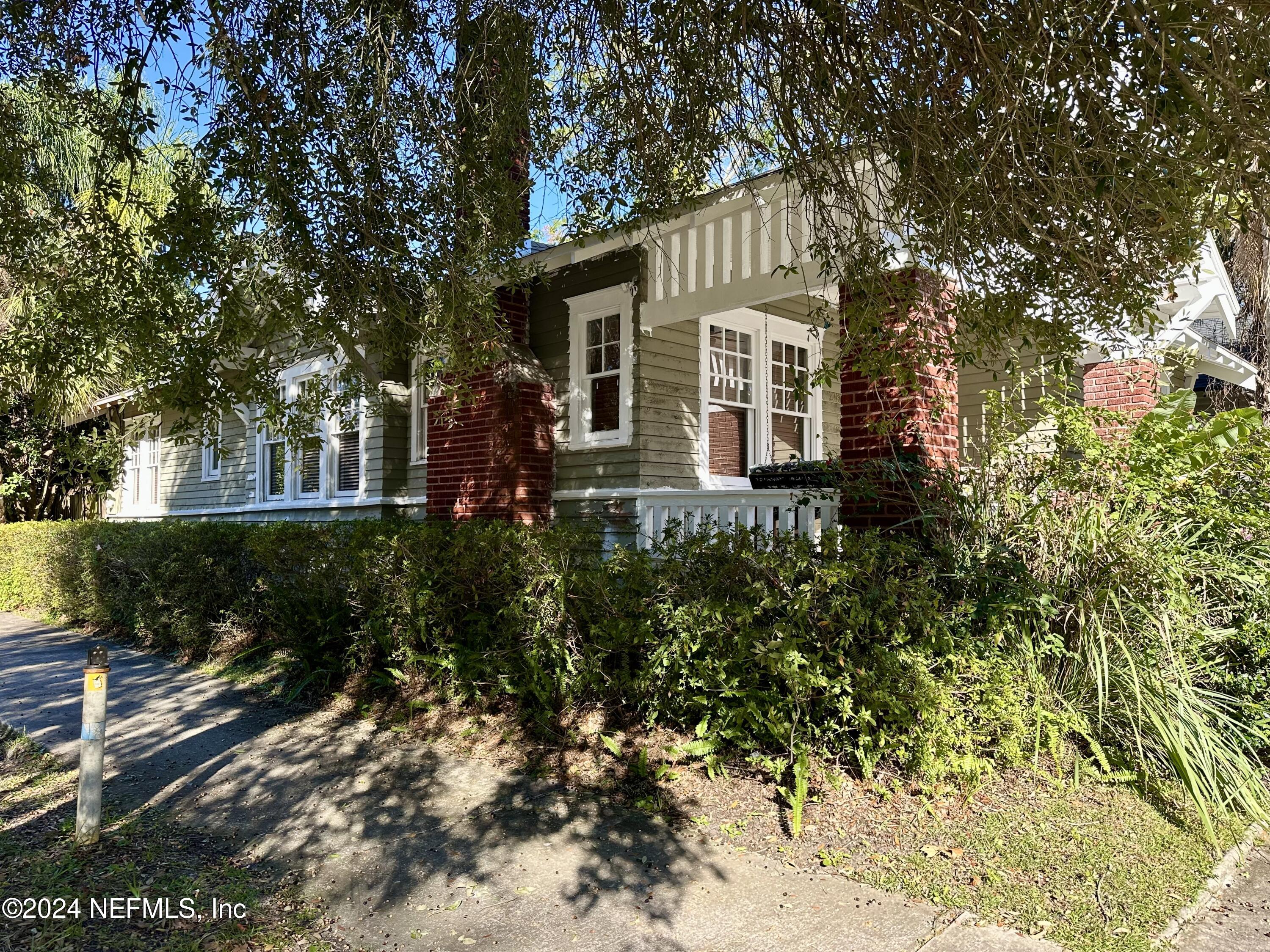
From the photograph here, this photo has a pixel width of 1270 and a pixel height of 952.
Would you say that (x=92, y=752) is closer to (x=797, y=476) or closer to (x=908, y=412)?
(x=797, y=476)

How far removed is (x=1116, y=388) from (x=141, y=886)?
1033cm

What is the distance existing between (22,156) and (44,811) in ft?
13.2

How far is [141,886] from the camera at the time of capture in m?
3.68

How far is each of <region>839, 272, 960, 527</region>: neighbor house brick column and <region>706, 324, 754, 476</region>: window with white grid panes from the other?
10.8ft

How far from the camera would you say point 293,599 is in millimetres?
7480

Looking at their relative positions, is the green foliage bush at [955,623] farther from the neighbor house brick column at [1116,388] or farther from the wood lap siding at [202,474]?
the wood lap siding at [202,474]

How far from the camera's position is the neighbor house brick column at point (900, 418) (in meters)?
6.02

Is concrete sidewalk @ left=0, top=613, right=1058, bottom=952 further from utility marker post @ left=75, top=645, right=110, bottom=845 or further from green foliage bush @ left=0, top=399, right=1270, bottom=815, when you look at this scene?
green foliage bush @ left=0, top=399, right=1270, bottom=815

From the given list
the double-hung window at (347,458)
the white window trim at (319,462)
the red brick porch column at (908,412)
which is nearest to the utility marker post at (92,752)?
the red brick porch column at (908,412)

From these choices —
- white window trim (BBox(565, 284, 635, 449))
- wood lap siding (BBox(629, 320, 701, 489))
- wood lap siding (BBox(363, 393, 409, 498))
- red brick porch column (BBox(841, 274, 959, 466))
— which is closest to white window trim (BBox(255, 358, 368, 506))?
wood lap siding (BBox(363, 393, 409, 498))

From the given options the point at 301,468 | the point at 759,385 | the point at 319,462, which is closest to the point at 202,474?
the point at 301,468

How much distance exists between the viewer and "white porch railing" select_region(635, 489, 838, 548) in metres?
6.48

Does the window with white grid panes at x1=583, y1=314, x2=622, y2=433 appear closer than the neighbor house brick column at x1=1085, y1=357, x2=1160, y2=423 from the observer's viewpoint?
Yes

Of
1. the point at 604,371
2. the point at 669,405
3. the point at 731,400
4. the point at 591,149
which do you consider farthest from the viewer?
the point at 731,400
